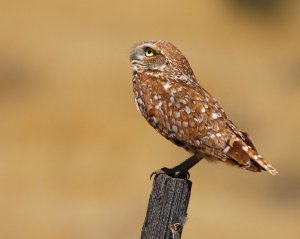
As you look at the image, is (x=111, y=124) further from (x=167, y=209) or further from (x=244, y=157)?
(x=167, y=209)

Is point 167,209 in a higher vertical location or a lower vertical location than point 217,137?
lower

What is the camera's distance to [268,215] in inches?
730

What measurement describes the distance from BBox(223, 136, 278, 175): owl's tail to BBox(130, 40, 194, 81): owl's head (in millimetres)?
829

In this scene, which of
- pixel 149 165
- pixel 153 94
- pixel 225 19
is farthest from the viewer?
pixel 225 19

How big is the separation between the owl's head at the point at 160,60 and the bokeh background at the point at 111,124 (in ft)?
25.4

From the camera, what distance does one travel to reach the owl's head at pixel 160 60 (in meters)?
9.75

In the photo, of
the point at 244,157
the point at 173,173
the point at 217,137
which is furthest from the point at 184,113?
the point at 244,157

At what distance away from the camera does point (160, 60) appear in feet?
32.2

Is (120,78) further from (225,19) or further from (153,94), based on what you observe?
(153,94)

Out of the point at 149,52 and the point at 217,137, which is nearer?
the point at 217,137

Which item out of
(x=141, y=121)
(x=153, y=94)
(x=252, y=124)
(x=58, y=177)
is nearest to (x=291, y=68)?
(x=252, y=124)

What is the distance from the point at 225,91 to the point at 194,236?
2.03 m

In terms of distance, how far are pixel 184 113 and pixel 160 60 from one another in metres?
0.68

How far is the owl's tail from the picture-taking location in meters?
8.95
